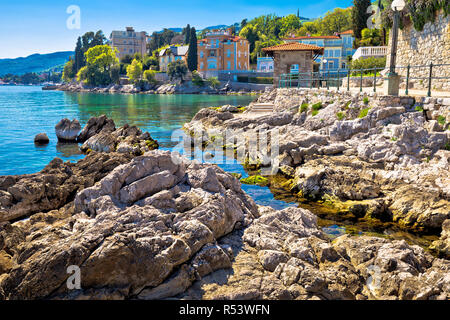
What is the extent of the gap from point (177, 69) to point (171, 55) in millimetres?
21922

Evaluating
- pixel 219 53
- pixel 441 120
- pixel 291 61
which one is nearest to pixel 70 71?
pixel 219 53

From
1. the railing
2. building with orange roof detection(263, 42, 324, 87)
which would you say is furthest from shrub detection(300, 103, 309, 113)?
building with orange roof detection(263, 42, 324, 87)

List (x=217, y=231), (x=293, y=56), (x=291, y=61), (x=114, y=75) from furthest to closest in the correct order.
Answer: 1. (x=114, y=75)
2. (x=291, y=61)
3. (x=293, y=56)
4. (x=217, y=231)

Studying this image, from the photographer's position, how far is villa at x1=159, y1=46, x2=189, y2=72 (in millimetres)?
119944

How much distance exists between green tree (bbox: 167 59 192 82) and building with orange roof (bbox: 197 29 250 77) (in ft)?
16.3

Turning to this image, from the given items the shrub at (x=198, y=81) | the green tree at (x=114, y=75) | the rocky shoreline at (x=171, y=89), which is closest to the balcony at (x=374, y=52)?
the rocky shoreline at (x=171, y=89)

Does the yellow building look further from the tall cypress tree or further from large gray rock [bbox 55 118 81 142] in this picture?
large gray rock [bbox 55 118 81 142]

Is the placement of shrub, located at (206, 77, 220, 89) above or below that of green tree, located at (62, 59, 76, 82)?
below

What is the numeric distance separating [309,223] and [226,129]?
16.3 metres

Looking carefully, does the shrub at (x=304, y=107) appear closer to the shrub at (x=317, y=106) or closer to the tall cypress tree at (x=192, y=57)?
the shrub at (x=317, y=106)

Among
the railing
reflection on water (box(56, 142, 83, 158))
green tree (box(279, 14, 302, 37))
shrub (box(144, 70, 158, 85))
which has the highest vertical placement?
green tree (box(279, 14, 302, 37))

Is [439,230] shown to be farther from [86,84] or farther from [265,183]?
[86,84]

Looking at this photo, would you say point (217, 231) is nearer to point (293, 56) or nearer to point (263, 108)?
point (263, 108)

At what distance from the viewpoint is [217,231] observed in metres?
7.52
